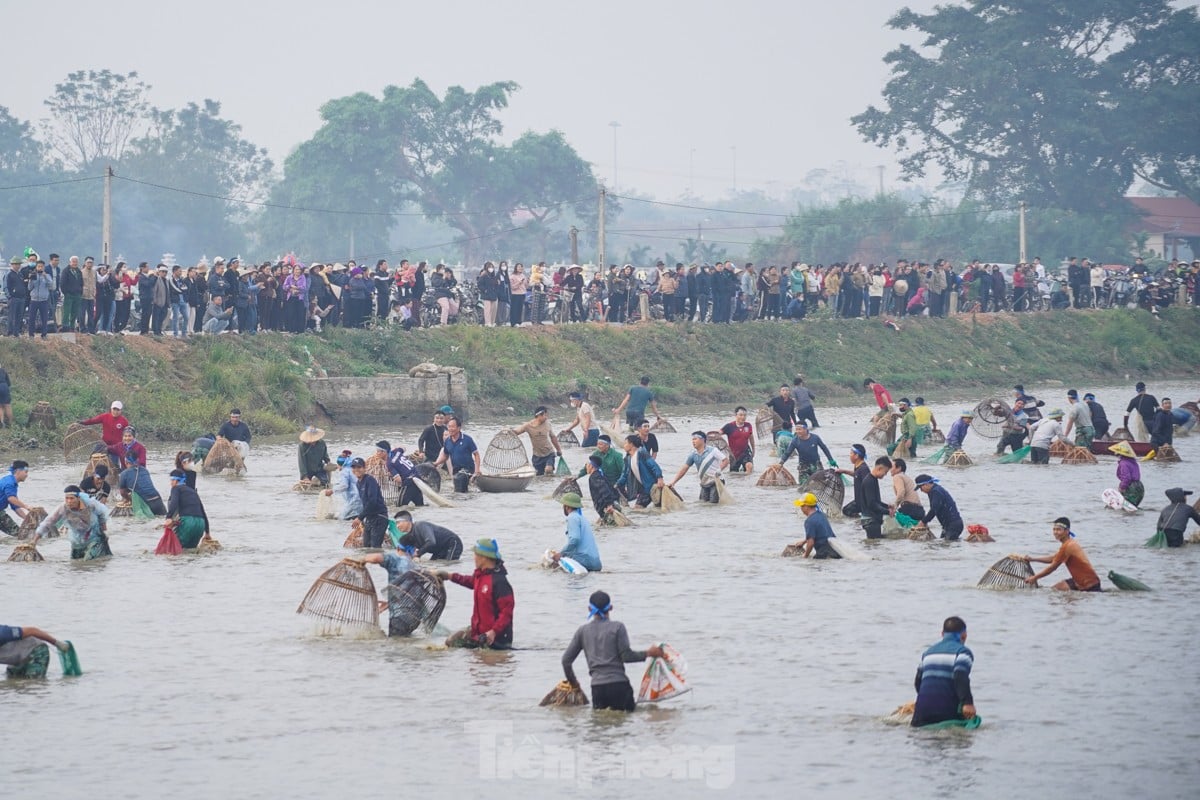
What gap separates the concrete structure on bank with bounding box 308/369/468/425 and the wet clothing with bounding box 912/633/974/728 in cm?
2550

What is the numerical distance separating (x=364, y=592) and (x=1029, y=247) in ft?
224

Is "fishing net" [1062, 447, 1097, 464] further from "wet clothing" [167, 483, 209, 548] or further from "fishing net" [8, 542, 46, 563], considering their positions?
"fishing net" [8, 542, 46, 563]

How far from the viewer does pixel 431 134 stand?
295 ft

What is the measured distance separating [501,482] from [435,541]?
273 inches

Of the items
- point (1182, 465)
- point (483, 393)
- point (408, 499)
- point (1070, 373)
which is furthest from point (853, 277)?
point (408, 499)

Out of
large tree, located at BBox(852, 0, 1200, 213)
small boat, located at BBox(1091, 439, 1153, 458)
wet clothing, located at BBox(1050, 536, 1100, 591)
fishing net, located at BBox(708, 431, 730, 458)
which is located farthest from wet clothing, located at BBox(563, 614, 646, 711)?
large tree, located at BBox(852, 0, 1200, 213)

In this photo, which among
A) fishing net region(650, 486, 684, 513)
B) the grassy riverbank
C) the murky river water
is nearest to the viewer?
the murky river water

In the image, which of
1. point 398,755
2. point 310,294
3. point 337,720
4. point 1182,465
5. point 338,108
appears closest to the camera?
point 398,755

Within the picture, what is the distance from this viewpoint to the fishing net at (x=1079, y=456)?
3167 centimetres

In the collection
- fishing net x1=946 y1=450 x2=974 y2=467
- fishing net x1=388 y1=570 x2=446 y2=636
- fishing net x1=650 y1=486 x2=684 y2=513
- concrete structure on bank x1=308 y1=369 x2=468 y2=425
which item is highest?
concrete structure on bank x1=308 y1=369 x2=468 y2=425

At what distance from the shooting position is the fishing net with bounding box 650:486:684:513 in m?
25.7

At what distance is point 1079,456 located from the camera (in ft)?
104

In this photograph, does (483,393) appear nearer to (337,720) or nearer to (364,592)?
(364,592)

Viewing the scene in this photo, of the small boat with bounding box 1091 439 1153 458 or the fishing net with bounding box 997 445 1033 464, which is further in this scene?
the small boat with bounding box 1091 439 1153 458
